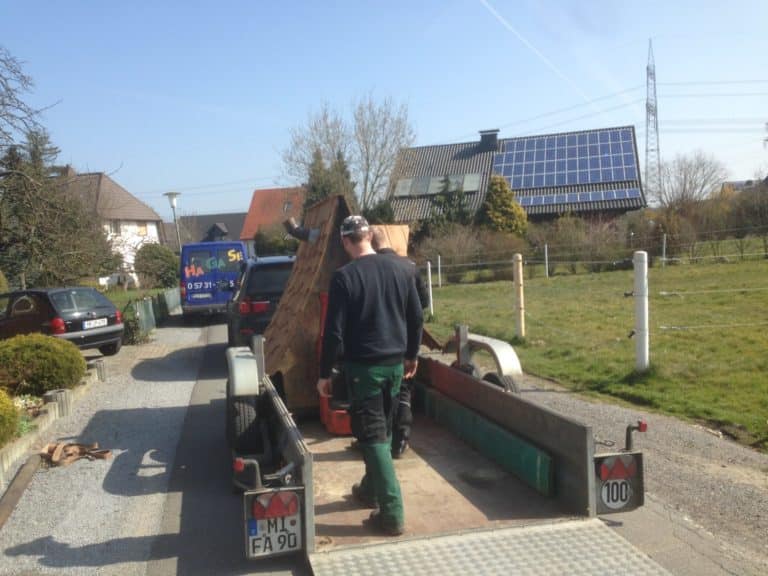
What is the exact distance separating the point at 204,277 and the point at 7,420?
13.7 meters

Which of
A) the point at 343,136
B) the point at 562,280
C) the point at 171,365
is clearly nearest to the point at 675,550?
the point at 171,365

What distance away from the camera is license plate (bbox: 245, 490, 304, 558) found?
377 centimetres

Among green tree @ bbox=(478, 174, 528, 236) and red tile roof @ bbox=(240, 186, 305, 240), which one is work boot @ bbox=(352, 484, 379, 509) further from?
red tile roof @ bbox=(240, 186, 305, 240)

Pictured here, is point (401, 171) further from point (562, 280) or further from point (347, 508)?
point (347, 508)

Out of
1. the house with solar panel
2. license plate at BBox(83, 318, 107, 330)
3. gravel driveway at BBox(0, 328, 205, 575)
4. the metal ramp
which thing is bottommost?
gravel driveway at BBox(0, 328, 205, 575)

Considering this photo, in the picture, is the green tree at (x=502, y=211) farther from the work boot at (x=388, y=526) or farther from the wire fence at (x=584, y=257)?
the work boot at (x=388, y=526)

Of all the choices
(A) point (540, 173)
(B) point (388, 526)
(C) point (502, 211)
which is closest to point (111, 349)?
(B) point (388, 526)

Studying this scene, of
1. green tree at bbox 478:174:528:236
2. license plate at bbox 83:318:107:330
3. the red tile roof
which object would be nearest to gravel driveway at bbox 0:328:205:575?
license plate at bbox 83:318:107:330

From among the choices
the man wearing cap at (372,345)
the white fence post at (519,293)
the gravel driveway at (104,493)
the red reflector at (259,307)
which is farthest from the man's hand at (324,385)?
the white fence post at (519,293)

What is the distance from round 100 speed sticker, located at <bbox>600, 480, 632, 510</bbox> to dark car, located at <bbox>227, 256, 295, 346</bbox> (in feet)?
23.3

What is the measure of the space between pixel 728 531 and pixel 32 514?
4.90 m

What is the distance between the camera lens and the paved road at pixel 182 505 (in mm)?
4434

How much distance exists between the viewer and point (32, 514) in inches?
218

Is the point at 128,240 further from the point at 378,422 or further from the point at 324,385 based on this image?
the point at 378,422
